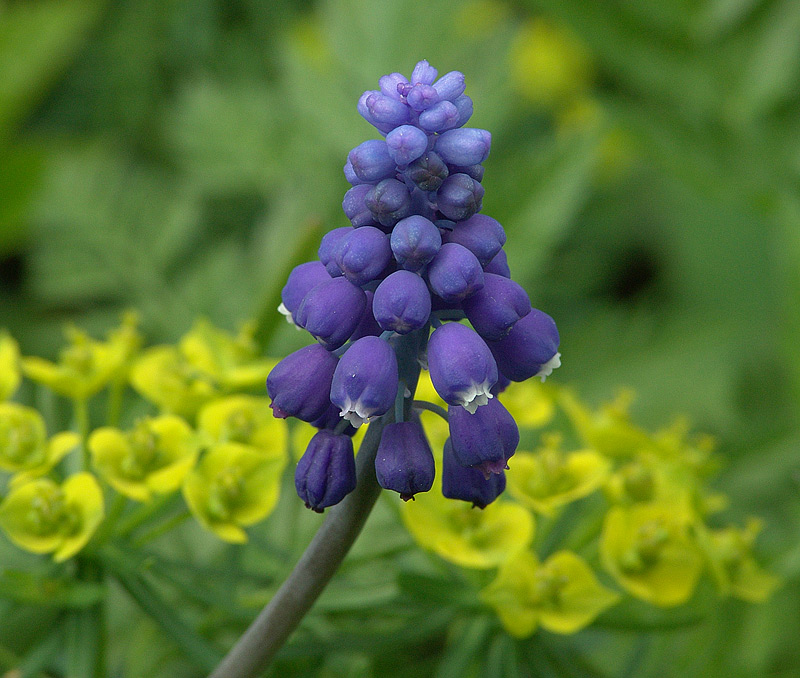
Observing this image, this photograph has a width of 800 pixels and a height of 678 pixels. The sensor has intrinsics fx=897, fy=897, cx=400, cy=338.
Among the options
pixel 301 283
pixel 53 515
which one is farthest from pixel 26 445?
pixel 301 283

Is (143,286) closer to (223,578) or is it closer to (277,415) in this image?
(223,578)

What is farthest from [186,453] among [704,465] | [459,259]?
[704,465]

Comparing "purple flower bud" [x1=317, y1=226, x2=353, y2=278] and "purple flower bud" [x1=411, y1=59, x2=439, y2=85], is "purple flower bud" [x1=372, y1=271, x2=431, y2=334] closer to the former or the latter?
"purple flower bud" [x1=317, y1=226, x2=353, y2=278]

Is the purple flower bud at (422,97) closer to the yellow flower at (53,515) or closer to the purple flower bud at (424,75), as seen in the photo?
the purple flower bud at (424,75)

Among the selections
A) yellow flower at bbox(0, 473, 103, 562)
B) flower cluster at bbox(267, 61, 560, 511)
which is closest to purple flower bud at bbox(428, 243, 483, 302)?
flower cluster at bbox(267, 61, 560, 511)

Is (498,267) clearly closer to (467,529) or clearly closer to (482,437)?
(482,437)
